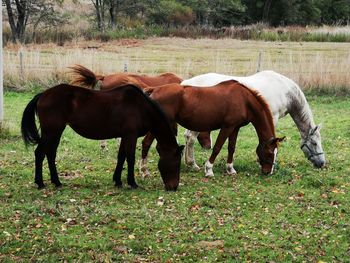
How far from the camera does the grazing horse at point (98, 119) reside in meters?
7.05

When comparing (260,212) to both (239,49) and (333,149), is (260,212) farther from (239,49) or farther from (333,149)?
(239,49)

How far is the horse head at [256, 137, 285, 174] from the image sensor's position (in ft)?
27.1

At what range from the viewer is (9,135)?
10688 millimetres

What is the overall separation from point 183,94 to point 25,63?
37.8 feet

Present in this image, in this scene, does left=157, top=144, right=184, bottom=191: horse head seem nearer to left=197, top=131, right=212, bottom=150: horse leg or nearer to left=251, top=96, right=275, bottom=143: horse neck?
left=251, top=96, right=275, bottom=143: horse neck

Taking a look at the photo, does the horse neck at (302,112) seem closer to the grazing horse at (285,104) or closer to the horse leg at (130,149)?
the grazing horse at (285,104)

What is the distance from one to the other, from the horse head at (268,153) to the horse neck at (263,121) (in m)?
0.10

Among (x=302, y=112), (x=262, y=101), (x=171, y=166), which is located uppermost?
(x=262, y=101)

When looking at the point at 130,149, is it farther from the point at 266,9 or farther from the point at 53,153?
the point at 266,9

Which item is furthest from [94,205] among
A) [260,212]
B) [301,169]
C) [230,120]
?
[301,169]

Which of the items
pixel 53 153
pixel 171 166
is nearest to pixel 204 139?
pixel 171 166

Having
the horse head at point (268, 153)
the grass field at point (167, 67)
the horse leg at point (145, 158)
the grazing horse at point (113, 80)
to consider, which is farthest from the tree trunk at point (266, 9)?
the horse leg at point (145, 158)

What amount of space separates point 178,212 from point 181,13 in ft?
125

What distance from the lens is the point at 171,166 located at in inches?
289
